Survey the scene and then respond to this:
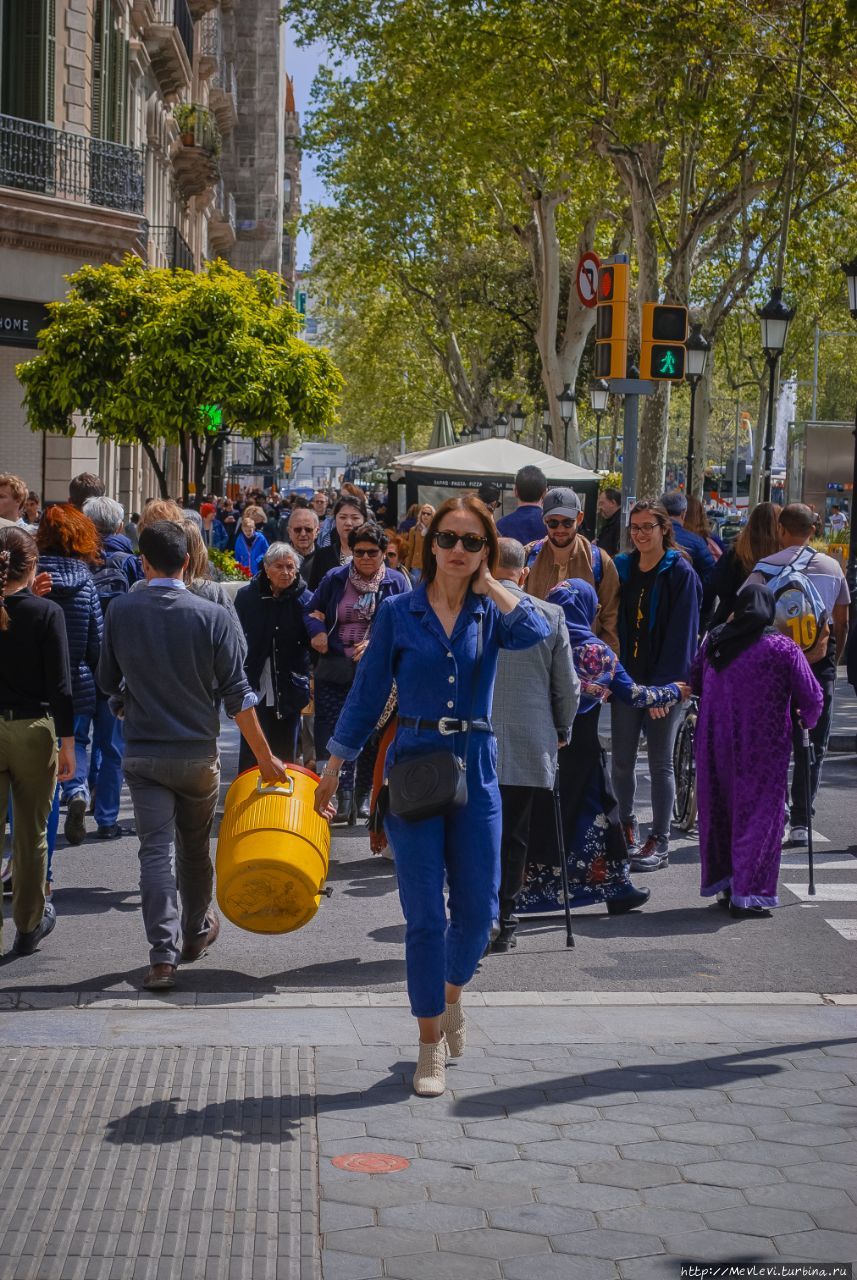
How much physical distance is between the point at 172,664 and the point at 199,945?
1287 millimetres

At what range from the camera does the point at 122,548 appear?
10227 millimetres

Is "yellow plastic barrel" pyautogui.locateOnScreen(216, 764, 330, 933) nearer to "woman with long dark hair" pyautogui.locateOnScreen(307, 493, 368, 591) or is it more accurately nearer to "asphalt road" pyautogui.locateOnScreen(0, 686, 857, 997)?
"asphalt road" pyautogui.locateOnScreen(0, 686, 857, 997)

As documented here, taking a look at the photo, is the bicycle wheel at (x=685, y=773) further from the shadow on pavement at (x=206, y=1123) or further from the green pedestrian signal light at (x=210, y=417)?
the green pedestrian signal light at (x=210, y=417)

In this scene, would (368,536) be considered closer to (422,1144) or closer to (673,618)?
(673,618)

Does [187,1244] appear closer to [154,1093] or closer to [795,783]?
[154,1093]

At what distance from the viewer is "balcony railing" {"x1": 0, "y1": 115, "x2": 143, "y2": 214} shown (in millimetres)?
21312

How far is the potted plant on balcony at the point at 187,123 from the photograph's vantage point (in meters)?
39.2

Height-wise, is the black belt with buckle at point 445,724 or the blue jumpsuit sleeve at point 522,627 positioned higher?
the blue jumpsuit sleeve at point 522,627

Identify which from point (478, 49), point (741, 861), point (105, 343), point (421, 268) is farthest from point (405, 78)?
point (741, 861)

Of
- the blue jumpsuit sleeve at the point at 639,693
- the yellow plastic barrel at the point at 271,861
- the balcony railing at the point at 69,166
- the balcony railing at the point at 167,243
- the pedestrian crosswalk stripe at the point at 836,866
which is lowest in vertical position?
the pedestrian crosswalk stripe at the point at 836,866

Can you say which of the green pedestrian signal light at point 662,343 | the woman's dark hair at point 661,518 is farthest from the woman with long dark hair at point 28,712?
the green pedestrian signal light at point 662,343

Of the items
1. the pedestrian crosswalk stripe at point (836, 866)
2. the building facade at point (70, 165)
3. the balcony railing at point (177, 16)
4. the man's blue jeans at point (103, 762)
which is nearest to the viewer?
the pedestrian crosswalk stripe at point (836, 866)

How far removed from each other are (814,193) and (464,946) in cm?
2373

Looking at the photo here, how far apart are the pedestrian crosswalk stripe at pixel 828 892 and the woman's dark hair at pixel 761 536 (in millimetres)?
1722
